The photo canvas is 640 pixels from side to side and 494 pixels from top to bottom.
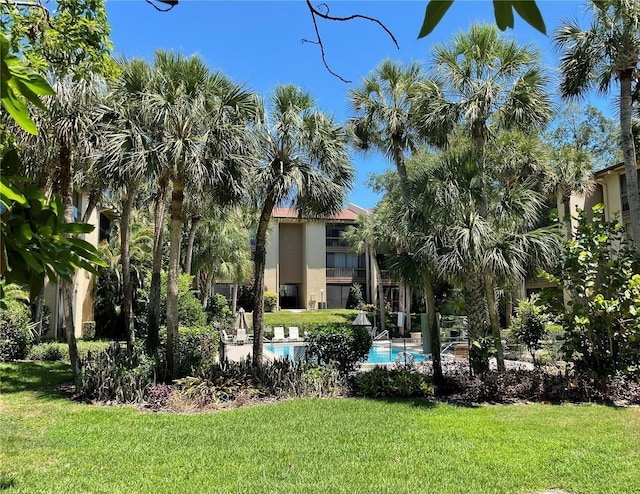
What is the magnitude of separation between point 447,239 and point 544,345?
346 inches

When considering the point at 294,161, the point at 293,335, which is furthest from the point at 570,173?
the point at 293,335

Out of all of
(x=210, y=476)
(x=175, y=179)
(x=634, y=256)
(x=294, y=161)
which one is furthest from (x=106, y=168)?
(x=634, y=256)

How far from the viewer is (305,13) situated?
2.54 metres

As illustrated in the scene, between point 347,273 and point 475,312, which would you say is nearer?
point 475,312

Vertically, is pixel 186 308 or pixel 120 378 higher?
pixel 186 308

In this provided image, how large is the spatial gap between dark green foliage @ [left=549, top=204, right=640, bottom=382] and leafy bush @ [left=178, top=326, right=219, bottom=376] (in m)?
8.22

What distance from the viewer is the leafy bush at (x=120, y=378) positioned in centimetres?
989

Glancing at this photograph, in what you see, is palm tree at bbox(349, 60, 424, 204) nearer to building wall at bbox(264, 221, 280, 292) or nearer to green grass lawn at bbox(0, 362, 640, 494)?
green grass lawn at bbox(0, 362, 640, 494)

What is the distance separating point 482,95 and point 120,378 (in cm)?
1015

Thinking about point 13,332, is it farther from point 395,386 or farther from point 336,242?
point 336,242

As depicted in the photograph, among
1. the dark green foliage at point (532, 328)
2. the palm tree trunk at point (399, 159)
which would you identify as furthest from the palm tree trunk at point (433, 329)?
the dark green foliage at point (532, 328)

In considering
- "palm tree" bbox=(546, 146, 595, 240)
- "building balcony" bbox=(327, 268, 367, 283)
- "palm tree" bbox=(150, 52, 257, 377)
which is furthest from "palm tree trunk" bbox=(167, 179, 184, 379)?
"building balcony" bbox=(327, 268, 367, 283)

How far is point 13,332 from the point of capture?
585 inches

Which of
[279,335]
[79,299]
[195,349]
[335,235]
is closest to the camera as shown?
[195,349]
